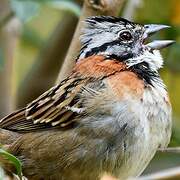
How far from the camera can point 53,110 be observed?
459 cm

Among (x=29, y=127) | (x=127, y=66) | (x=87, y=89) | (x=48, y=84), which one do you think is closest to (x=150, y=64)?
(x=127, y=66)

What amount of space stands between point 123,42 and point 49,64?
3.49 ft

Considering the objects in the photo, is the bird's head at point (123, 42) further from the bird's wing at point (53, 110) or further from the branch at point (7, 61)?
the branch at point (7, 61)

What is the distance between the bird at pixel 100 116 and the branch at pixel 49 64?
3.05 ft

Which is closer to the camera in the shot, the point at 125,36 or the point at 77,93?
the point at 77,93

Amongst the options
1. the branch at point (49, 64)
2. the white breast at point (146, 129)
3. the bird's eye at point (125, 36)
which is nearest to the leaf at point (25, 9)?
the bird's eye at point (125, 36)

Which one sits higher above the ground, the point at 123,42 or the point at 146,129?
the point at 123,42

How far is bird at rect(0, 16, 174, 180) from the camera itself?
4289 mm

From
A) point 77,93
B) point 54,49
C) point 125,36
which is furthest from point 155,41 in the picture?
point 54,49

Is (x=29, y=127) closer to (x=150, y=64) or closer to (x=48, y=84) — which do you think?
(x=150, y=64)

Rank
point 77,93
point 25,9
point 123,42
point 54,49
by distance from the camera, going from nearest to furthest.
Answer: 1. point 77,93
2. point 25,9
3. point 123,42
4. point 54,49

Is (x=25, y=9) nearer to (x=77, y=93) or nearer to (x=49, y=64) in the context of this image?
(x=77, y=93)

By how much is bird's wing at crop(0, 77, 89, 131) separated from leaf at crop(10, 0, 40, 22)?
1.33ft

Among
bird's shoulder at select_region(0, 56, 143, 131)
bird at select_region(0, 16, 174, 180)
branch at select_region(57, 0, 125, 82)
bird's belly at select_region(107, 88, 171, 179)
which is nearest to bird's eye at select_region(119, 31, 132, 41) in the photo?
bird at select_region(0, 16, 174, 180)
